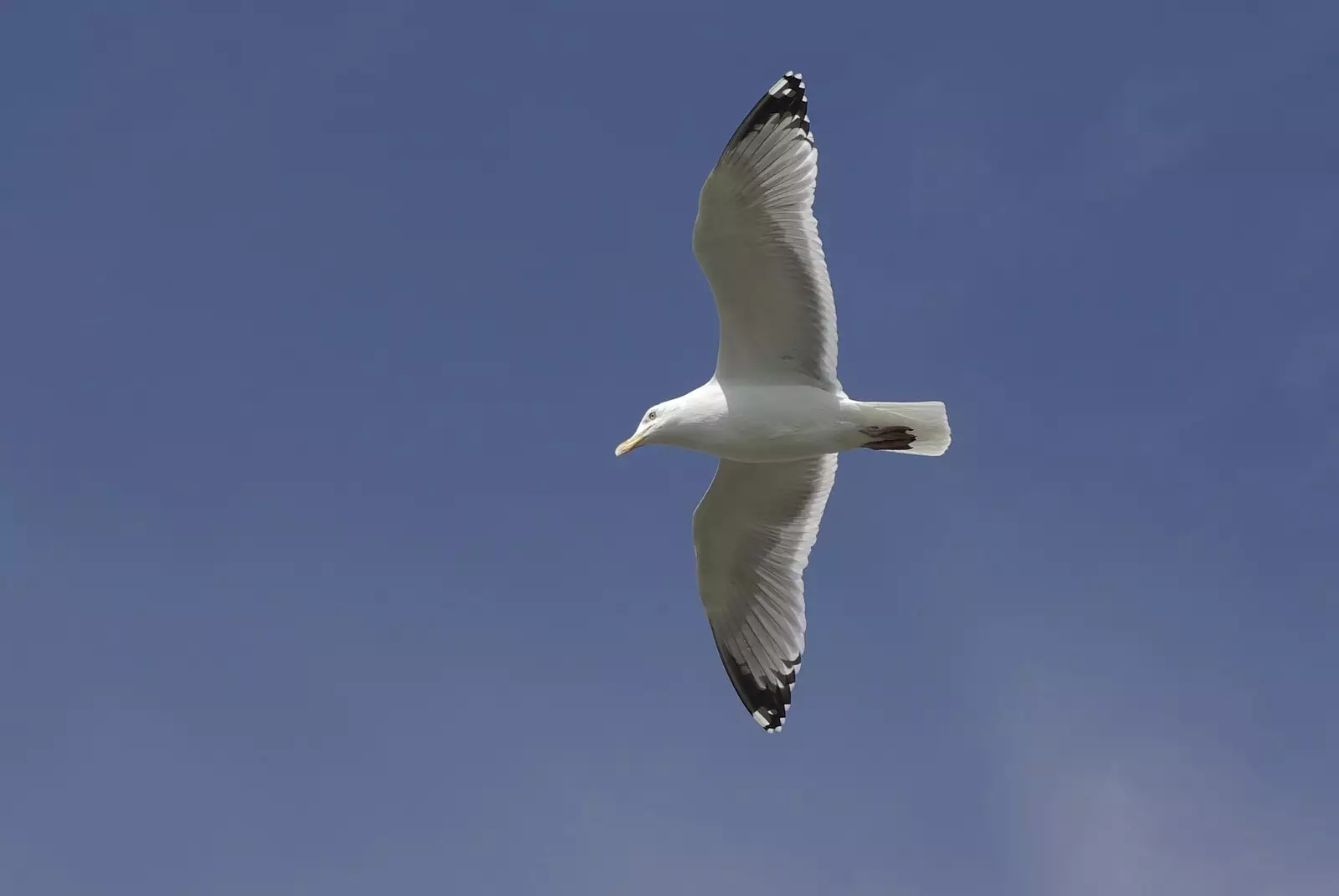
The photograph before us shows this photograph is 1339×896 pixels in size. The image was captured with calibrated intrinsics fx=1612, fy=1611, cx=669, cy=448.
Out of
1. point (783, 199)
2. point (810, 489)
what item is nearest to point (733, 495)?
point (810, 489)

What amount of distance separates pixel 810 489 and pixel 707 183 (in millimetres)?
2591

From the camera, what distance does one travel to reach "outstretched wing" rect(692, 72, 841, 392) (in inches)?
372

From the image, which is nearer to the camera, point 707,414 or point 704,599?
point 707,414

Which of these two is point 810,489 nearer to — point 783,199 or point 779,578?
point 779,578

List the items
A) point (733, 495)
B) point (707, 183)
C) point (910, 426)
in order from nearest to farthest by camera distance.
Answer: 1. point (707, 183)
2. point (910, 426)
3. point (733, 495)

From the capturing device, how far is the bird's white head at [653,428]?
33.5ft

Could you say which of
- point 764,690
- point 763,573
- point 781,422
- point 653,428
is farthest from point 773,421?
point 764,690

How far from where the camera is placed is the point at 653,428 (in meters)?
10.2

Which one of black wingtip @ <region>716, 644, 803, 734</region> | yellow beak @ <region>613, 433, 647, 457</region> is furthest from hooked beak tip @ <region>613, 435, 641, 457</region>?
black wingtip @ <region>716, 644, 803, 734</region>

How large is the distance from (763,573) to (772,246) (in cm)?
253

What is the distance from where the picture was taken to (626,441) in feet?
34.0

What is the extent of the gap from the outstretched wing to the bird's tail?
0.32 m

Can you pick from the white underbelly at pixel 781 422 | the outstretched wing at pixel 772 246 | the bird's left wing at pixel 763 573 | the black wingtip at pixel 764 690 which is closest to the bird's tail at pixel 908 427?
the white underbelly at pixel 781 422

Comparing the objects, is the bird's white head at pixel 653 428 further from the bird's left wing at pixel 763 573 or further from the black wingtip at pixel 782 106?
the black wingtip at pixel 782 106
